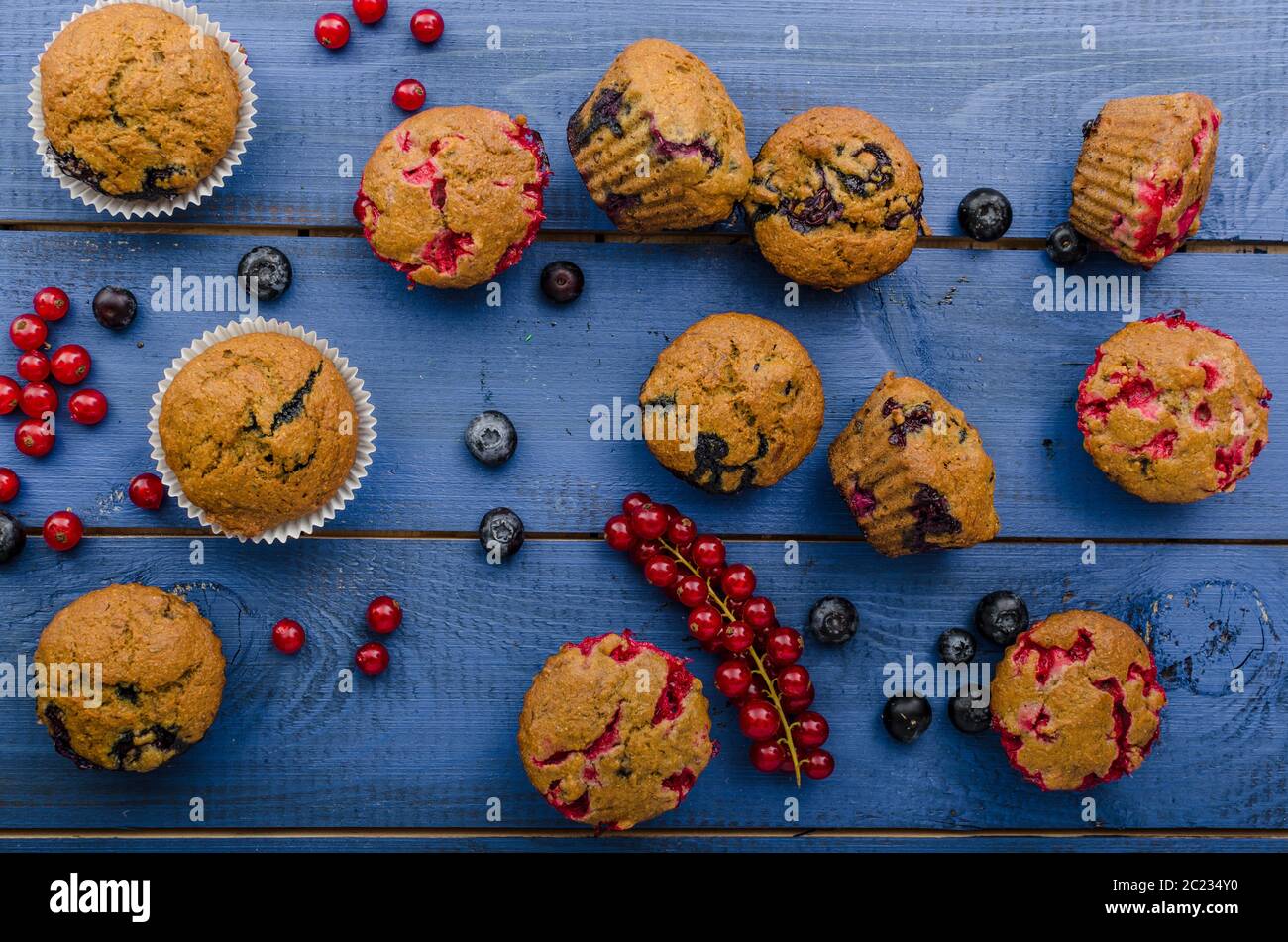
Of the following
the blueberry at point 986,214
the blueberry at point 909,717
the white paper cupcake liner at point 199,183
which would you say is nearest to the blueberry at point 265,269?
the white paper cupcake liner at point 199,183

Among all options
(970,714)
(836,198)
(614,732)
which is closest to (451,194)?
(836,198)

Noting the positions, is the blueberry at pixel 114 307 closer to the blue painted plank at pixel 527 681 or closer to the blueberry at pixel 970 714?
the blue painted plank at pixel 527 681

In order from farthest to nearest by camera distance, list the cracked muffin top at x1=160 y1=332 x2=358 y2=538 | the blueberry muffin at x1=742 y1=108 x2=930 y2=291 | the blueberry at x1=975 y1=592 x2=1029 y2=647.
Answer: the blueberry at x1=975 y1=592 x2=1029 y2=647 < the blueberry muffin at x1=742 y1=108 x2=930 y2=291 < the cracked muffin top at x1=160 y1=332 x2=358 y2=538

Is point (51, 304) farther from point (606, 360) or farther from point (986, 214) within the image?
point (986, 214)

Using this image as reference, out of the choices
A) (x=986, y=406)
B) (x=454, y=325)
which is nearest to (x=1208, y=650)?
(x=986, y=406)

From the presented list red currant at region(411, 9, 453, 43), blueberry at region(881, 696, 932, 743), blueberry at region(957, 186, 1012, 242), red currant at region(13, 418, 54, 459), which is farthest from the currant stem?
red currant at region(13, 418, 54, 459)

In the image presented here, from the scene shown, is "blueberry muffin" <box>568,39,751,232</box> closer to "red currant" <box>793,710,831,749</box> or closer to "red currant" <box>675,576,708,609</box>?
"red currant" <box>675,576,708,609</box>

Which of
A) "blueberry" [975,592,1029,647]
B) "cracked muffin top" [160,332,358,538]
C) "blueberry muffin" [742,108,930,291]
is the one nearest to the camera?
"cracked muffin top" [160,332,358,538]
